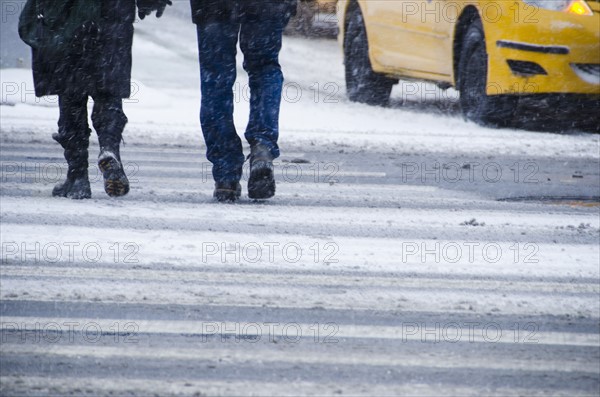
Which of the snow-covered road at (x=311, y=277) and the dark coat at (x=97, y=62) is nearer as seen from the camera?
the snow-covered road at (x=311, y=277)

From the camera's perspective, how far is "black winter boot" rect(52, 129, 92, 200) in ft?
22.2

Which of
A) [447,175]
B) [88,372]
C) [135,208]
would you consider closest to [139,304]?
[88,372]

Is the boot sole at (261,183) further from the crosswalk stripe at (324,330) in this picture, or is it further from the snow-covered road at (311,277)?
the crosswalk stripe at (324,330)

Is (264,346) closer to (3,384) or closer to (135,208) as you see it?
(3,384)

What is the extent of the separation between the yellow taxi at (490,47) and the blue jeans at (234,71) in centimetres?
405

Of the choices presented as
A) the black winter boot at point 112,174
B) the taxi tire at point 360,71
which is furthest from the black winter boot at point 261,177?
the taxi tire at point 360,71

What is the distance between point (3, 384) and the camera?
3.62 meters

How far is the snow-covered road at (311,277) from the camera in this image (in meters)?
3.82

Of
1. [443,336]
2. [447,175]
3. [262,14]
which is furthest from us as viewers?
[447,175]

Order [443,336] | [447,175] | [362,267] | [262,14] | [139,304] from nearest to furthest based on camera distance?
[443,336] → [139,304] → [362,267] → [262,14] → [447,175]

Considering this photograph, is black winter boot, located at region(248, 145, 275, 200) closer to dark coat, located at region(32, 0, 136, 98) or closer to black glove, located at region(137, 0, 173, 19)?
dark coat, located at region(32, 0, 136, 98)

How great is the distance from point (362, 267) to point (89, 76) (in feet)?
6.96

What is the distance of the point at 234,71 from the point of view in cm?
676

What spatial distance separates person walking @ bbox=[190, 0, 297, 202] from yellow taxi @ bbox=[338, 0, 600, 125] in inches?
159
